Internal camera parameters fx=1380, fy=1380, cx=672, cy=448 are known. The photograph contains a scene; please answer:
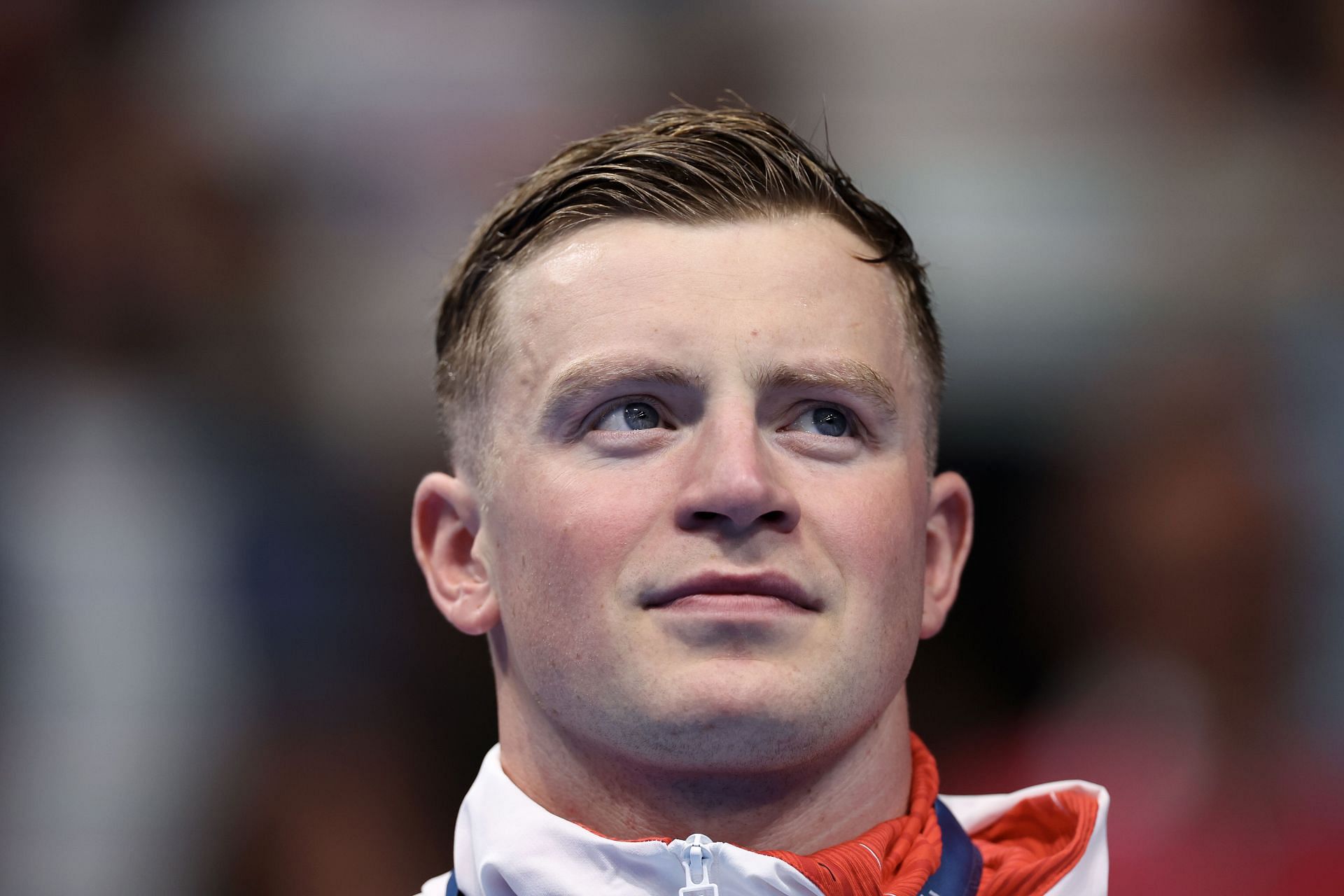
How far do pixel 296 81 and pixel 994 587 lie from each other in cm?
250

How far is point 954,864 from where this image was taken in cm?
→ 204

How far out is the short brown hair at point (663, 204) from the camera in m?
2.10

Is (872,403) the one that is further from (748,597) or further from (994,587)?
(994,587)

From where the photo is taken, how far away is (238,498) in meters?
3.74

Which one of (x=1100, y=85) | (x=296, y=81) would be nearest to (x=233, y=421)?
(x=296, y=81)

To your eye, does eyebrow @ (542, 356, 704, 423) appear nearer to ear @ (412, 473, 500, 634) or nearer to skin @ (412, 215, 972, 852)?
skin @ (412, 215, 972, 852)

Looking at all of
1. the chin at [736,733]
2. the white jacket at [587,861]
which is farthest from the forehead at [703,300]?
the white jacket at [587,861]

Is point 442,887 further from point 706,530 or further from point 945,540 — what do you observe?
point 945,540

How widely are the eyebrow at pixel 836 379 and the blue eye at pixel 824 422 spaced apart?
4 cm

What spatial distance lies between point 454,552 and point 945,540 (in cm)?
82

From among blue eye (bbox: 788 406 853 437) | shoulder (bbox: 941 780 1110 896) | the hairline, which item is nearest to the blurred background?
shoulder (bbox: 941 780 1110 896)

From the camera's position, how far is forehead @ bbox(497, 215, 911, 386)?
77.0 inches

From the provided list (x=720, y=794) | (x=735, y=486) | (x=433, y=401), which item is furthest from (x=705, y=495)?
(x=433, y=401)

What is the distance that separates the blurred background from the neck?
138 centimetres
